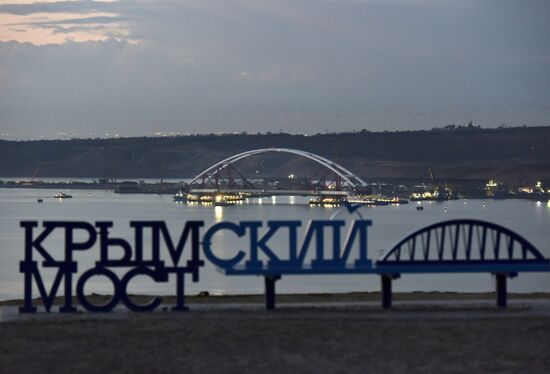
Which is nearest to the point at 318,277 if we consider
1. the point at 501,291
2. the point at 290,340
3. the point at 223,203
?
the point at 501,291

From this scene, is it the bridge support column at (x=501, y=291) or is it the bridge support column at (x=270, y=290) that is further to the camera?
the bridge support column at (x=501, y=291)

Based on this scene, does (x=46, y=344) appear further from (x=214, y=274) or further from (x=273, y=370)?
(x=214, y=274)

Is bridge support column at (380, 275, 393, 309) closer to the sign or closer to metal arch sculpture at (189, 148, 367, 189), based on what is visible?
the sign

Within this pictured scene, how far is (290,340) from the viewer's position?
696 inches

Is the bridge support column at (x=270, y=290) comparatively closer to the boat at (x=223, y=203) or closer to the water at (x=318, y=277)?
the water at (x=318, y=277)

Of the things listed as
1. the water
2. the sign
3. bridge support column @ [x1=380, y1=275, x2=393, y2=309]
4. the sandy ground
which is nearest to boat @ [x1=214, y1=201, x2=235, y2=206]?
the water

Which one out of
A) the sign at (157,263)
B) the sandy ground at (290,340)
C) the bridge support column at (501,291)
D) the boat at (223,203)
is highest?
the boat at (223,203)

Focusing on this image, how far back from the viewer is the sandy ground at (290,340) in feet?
52.2

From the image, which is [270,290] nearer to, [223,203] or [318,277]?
[318,277]

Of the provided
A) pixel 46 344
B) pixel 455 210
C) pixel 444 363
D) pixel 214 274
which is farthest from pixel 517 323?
pixel 455 210

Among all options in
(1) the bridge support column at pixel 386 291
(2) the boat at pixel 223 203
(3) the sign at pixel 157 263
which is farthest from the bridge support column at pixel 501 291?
(2) the boat at pixel 223 203

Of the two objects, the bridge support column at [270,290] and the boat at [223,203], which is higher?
the boat at [223,203]

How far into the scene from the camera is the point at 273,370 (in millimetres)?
15586

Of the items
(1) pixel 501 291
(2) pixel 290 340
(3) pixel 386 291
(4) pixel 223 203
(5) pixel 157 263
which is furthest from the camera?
(4) pixel 223 203
